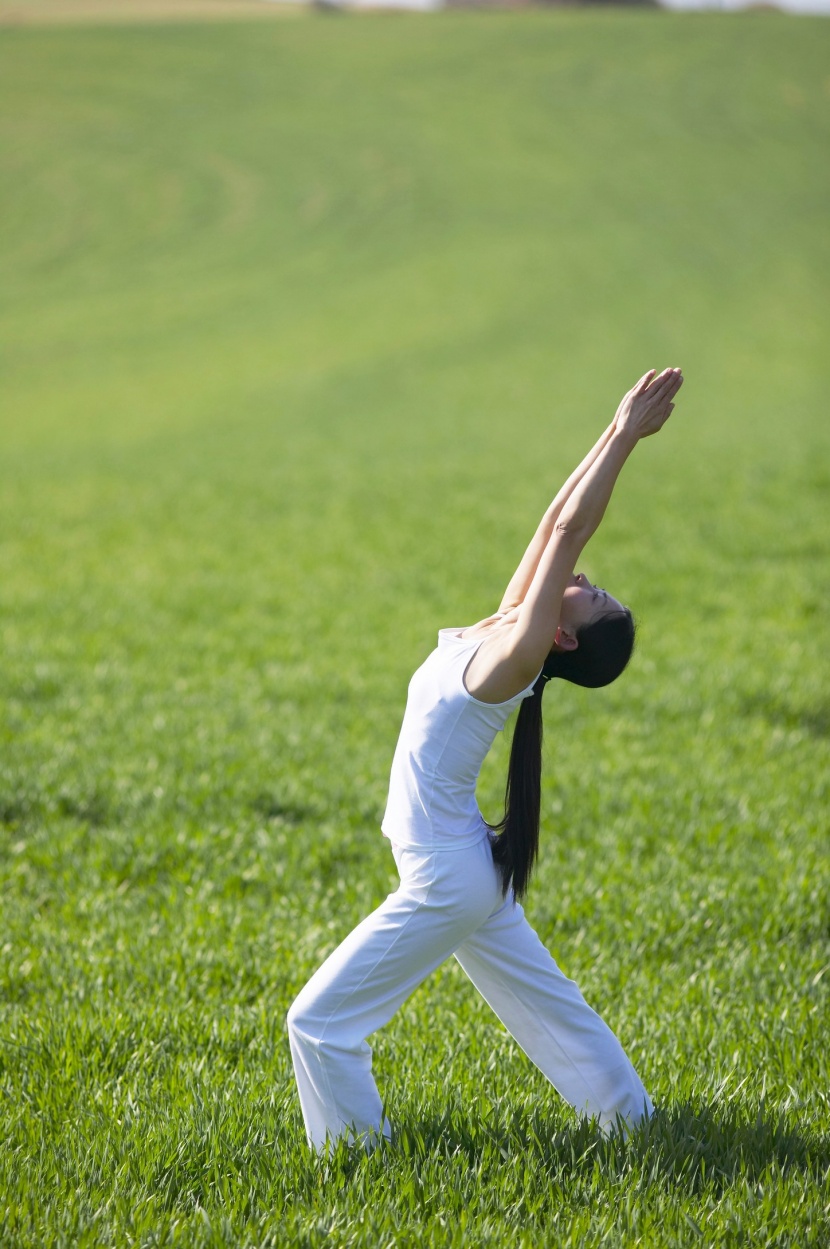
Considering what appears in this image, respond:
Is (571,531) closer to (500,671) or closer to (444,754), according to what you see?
(500,671)

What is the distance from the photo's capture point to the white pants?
3406 mm

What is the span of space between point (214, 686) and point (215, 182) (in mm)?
49409

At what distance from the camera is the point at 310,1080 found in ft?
11.3

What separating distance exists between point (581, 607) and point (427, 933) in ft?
3.79

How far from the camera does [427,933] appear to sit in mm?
3408

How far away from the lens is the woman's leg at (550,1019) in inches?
143

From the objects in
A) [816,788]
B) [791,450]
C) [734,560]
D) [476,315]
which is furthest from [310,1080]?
[476,315]

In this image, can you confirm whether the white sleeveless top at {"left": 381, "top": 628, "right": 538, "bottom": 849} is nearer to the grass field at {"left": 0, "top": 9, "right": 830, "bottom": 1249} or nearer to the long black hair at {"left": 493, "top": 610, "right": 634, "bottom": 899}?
the long black hair at {"left": 493, "top": 610, "right": 634, "bottom": 899}

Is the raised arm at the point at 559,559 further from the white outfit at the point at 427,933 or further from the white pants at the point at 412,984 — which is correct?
the white pants at the point at 412,984

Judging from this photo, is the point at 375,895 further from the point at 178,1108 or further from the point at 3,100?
the point at 3,100

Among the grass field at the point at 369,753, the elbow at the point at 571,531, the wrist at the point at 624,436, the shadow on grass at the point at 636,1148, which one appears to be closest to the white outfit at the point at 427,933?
the shadow on grass at the point at 636,1148

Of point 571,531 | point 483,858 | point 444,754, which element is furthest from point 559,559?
point 483,858

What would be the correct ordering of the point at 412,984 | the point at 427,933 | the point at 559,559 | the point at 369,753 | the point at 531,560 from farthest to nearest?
1. the point at 369,753
2. the point at 531,560
3. the point at 412,984
4. the point at 427,933
5. the point at 559,559

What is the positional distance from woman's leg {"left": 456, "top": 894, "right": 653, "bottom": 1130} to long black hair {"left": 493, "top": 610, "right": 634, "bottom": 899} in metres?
0.18
